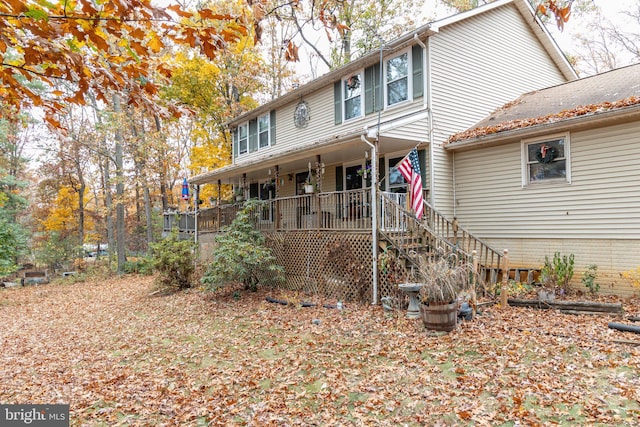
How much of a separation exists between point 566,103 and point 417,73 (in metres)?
4.05

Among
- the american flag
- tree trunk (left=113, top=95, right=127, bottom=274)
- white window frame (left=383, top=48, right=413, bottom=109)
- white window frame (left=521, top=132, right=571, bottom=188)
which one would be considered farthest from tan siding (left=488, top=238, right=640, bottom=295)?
tree trunk (left=113, top=95, right=127, bottom=274)

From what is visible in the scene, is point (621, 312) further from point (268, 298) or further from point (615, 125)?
point (268, 298)

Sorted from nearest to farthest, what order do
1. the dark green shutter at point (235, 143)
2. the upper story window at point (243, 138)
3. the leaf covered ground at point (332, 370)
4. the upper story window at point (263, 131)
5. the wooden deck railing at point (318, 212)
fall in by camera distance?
1. the leaf covered ground at point (332, 370)
2. the wooden deck railing at point (318, 212)
3. the upper story window at point (263, 131)
4. the upper story window at point (243, 138)
5. the dark green shutter at point (235, 143)

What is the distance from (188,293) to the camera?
1291cm

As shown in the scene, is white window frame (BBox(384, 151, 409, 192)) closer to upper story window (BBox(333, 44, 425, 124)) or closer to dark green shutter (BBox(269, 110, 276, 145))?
upper story window (BBox(333, 44, 425, 124))

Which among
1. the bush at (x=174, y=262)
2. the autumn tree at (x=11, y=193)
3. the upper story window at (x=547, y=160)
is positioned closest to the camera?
the upper story window at (x=547, y=160)

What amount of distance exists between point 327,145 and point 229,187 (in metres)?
13.9

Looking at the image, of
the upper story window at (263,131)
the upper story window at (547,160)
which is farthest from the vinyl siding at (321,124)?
the upper story window at (547,160)

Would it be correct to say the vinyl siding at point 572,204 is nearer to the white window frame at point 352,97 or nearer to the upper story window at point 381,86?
the upper story window at point 381,86

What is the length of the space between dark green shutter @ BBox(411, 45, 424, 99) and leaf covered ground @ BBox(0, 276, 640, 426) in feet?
20.7

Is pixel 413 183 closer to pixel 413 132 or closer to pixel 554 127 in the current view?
pixel 413 132

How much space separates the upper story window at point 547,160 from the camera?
9539 mm

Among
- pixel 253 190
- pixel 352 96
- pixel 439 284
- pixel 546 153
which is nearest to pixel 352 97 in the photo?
pixel 352 96

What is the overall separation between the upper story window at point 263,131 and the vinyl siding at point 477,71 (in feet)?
27.4
